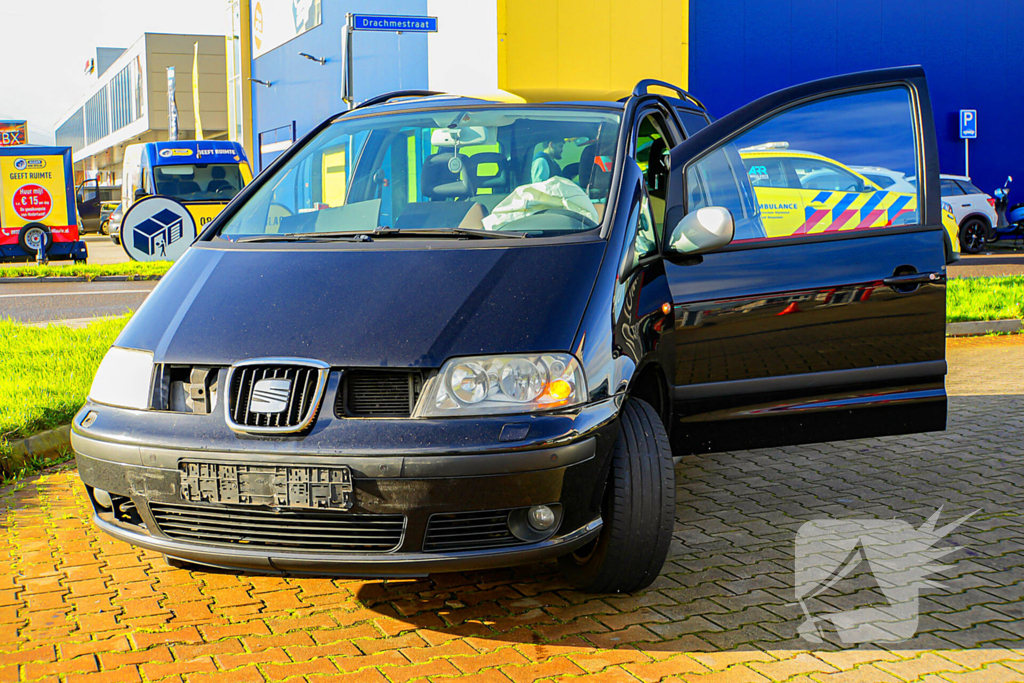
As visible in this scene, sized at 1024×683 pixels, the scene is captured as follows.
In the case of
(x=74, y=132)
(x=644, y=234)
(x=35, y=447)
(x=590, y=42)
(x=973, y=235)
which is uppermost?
(x=74, y=132)

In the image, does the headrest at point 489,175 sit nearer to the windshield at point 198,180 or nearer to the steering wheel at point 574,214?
the steering wheel at point 574,214

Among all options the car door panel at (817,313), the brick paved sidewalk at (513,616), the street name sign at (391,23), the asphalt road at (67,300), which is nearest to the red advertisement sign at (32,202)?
the asphalt road at (67,300)

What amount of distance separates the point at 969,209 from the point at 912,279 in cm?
1846

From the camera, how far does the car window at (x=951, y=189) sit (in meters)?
21.0

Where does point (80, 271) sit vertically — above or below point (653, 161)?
below

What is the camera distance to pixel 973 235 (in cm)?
2167

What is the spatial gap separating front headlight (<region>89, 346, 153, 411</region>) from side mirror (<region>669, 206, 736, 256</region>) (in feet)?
6.46

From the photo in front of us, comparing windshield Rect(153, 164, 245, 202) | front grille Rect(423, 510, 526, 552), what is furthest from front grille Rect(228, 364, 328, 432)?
windshield Rect(153, 164, 245, 202)

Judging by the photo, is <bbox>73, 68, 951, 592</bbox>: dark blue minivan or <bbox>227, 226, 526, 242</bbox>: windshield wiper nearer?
<bbox>73, 68, 951, 592</bbox>: dark blue minivan

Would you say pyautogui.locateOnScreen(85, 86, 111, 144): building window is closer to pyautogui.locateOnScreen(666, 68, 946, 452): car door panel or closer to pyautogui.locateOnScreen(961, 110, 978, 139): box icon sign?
pyautogui.locateOnScreen(961, 110, 978, 139): box icon sign

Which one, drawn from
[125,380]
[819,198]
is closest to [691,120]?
[819,198]

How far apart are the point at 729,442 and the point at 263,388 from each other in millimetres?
2098

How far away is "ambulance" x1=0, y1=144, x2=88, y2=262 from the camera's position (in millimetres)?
21281

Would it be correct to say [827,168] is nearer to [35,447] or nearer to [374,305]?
[374,305]
